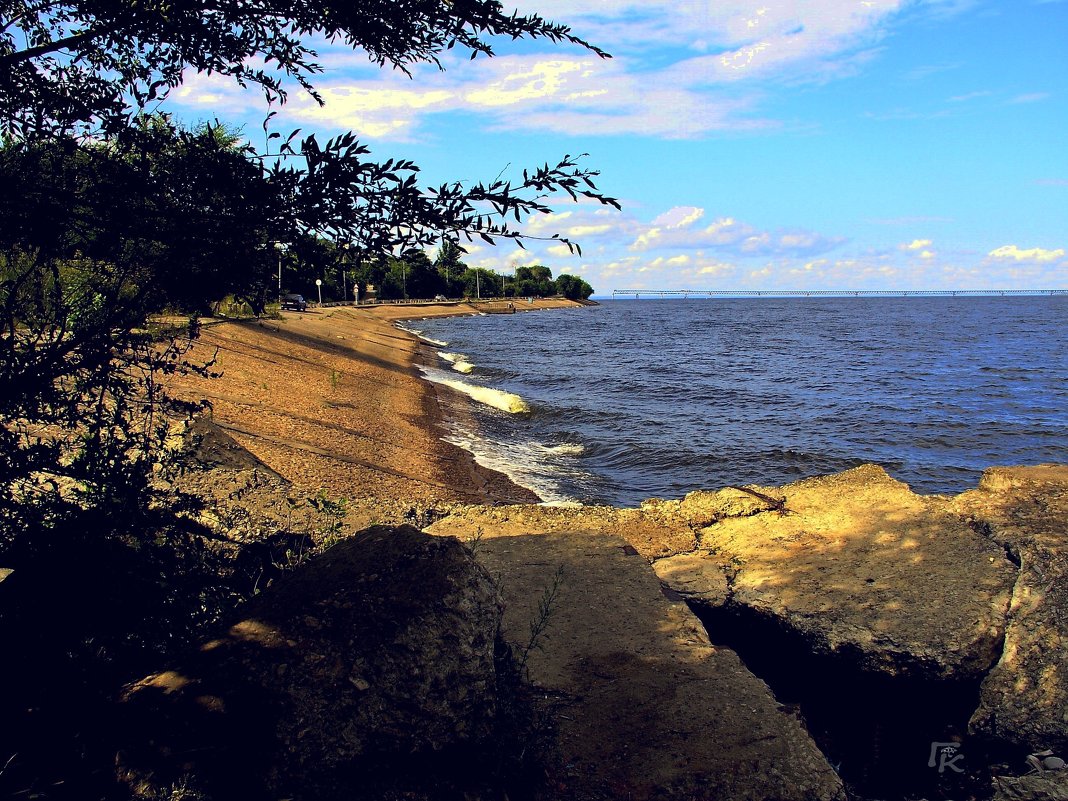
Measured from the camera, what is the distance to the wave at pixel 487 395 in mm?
23094

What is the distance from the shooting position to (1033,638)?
5113 mm

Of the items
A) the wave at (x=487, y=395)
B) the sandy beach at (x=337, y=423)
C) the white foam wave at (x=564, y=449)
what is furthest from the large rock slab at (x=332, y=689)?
A: the wave at (x=487, y=395)

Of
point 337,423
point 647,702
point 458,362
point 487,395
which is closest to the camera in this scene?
point 647,702

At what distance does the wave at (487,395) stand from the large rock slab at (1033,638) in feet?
55.5

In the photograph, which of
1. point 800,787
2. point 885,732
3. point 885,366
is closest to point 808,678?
point 885,732

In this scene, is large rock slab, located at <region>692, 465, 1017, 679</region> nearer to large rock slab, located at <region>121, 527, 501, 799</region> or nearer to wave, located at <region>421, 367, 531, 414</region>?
large rock slab, located at <region>121, 527, 501, 799</region>

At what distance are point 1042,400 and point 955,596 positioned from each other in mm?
25984

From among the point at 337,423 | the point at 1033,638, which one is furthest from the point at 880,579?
the point at 337,423

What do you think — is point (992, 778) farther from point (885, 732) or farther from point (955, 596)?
point (955, 596)

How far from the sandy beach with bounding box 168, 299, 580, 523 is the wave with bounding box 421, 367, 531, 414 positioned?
A: 1528 mm

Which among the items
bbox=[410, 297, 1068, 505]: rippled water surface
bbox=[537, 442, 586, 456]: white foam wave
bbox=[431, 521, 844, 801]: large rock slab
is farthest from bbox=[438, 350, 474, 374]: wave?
bbox=[431, 521, 844, 801]: large rock slab

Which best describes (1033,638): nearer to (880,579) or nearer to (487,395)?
(880,579)

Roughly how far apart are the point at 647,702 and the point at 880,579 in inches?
101

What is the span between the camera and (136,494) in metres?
3.67
